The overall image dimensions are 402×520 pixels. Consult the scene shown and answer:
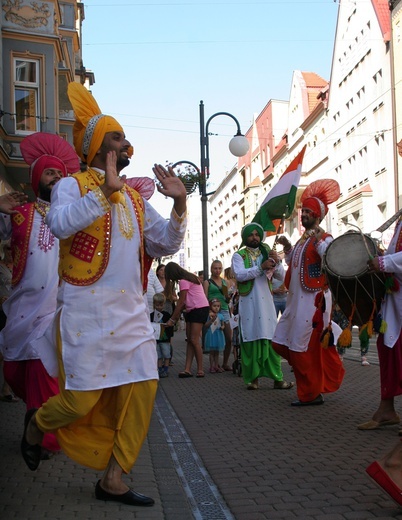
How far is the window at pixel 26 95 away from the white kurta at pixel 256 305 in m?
13.4

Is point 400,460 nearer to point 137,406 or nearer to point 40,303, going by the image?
point 137,406

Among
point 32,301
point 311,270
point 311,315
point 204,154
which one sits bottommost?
point 311,315

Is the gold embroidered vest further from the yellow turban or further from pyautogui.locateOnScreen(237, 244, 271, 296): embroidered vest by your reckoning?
pyautogui.locateOnScreen(237, 244, 271, 296): embroidered vest

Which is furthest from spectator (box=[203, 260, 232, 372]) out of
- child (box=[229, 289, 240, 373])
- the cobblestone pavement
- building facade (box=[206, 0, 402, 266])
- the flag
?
building facade (box=[206, 0, 402, 266])

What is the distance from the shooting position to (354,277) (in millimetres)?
6926

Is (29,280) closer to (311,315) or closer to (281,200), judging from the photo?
(311,315)

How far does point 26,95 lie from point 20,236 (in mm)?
18266

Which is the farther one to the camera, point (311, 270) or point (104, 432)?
point (311, 270)

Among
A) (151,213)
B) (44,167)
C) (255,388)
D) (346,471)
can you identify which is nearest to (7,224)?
(44,167)

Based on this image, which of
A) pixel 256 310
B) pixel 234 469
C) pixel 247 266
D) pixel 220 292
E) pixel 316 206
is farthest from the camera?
pixel 220 292

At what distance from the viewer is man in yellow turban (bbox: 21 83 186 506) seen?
4539 millimetres

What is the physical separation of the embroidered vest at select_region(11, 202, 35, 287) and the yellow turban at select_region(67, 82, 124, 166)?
139 centimetres

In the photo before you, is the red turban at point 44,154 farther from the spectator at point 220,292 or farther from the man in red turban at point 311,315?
the spectator at point 220,292

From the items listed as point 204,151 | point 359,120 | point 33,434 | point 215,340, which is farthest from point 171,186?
point 359,120
